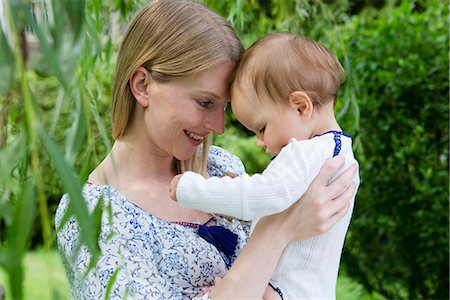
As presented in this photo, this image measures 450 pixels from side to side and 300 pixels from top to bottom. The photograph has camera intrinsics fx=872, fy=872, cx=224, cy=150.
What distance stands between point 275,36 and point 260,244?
0.45 meters

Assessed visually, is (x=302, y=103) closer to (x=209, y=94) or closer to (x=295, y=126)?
(x=295, y=126)

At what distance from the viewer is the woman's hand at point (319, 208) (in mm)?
1743

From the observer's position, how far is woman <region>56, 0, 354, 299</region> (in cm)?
176

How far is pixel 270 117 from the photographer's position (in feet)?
5.98

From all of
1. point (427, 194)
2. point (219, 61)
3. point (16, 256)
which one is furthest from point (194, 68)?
point (427, 194)

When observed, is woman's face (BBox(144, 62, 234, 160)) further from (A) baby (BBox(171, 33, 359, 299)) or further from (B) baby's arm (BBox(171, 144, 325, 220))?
(B) baby's arm (BBox(171, 144, 325, 220))

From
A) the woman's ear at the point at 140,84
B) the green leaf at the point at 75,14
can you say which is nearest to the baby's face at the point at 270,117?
the woman's ear at the point at 140,84

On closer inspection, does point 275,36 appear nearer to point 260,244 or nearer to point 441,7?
point 260,244

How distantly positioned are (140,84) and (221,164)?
1.22 ft

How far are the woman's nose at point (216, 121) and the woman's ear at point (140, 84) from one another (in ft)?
0.53

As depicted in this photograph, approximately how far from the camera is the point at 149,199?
1.99m

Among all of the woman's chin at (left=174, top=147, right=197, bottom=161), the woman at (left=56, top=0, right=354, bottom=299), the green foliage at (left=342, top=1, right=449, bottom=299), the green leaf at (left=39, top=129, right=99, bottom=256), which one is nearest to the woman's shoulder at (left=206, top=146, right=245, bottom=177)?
the woman at (left=56, top=0, right=354, bottom=299)

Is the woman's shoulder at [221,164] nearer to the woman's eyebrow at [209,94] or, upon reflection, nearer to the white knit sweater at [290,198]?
the woman's eyebrow at [209,94]

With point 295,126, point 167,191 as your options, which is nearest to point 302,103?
point 295,126
